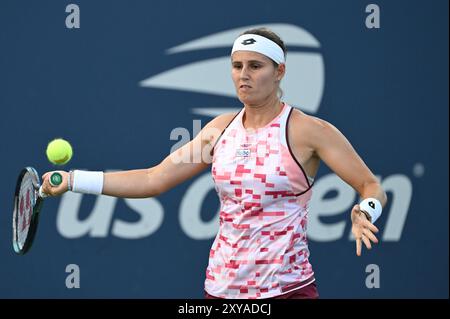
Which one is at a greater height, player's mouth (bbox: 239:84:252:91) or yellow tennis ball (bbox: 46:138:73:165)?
player's mouth (bbox: 239:84:252:91)

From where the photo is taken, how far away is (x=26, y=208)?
17.3 ft

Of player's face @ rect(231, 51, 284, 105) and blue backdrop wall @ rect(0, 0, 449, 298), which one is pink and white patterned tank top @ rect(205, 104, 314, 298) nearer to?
player's face @ rect(231, 51, 284, 105)

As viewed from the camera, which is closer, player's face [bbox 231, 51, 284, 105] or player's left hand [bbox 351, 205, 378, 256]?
player's left hand [bbox 351, 205, 378, 256]

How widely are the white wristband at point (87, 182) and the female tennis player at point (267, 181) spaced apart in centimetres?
59

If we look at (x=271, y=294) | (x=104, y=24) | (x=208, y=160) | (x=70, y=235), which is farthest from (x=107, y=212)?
(x=271, y=294)

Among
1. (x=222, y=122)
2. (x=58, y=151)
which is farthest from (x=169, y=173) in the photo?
(x=58, y=151)

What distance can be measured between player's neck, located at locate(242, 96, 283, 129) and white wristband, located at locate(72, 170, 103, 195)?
77 centimetres

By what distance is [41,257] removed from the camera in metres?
6.49

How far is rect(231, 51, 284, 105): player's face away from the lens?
477cm

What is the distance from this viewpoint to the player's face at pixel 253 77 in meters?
4.77

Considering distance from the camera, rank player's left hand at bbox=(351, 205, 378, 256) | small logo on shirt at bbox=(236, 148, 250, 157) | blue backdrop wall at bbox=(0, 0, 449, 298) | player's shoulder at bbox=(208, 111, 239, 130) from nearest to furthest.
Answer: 1. player's left hand at bbox=(351, 205, 378, 256)
2. small logo on shirt at bbox=(236, 148, 250, 157)
3. player's shoulder at bbox=(208, 111, 239, 130)
4. blue backdrop wall at bbox=(0, 0, 449, 298)

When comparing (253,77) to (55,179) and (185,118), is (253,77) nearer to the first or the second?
(55,179)

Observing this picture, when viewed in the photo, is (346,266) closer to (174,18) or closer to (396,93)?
(396,93)

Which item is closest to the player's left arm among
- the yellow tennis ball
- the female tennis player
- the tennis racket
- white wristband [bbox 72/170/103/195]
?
the female tennis player
